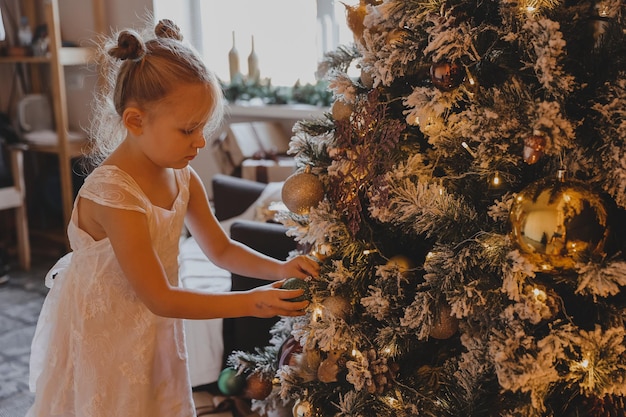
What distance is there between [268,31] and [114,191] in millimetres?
2430

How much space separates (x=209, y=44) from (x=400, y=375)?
2852 mm

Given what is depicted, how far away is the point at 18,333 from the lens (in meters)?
2.72

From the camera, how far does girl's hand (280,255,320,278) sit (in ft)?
4.03

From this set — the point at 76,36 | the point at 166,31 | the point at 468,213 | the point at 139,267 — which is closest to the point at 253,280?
the point at 139,267

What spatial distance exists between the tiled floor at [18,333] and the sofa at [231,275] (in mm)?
139

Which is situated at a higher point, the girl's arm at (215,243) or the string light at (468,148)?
the string light at (468,148)

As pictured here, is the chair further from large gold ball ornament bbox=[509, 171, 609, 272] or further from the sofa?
large gold ball ornament bbox=[509, 171, 609, 272]

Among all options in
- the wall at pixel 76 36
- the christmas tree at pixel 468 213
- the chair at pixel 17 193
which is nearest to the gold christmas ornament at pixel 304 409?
the christmas tree at pixel 468 213

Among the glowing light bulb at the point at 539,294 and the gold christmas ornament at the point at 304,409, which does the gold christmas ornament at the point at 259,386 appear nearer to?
the gold christmas ornament at the point at 304,409

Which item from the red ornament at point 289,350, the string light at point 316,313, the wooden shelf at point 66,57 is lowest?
the red ornament at point 289,350

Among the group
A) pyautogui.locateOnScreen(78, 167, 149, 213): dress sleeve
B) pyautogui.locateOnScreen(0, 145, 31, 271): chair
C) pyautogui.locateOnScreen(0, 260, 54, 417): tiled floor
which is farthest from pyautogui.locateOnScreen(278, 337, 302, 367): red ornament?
pyautogui.locateOnScreen(0, 145, 31, 271): chair

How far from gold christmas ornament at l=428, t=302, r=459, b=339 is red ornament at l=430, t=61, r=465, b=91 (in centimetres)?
36

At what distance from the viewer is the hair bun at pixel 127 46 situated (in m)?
1.12

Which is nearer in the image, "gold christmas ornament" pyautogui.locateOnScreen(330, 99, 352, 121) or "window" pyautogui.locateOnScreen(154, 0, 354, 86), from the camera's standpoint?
"gold christmas ornament" pyautogui.locateOnScreen(330, 99, 352, 121)
